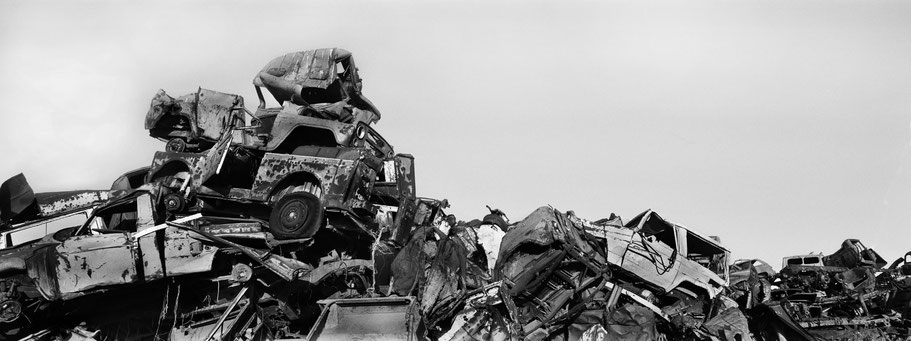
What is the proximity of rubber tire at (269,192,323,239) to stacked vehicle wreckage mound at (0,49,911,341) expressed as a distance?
0.02 metres

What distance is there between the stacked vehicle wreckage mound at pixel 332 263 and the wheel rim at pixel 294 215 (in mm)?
18

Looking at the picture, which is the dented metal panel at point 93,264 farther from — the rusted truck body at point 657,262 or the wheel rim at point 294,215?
the rusted truck body at point 657,262

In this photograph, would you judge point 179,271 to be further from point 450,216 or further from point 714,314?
point 714,314

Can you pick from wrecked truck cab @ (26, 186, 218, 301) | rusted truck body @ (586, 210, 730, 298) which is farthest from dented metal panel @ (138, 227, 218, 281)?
rusted truck body @ (586, 210, 730, 298)

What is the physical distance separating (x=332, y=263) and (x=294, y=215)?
31.4 inches

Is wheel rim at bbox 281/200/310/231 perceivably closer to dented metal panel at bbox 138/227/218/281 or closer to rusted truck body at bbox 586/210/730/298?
dented metal panel at bbox 138/227/218/281

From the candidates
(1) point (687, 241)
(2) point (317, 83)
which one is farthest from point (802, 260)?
(2) point (317, 83)

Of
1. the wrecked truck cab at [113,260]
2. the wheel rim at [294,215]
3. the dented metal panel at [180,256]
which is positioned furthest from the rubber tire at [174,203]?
the wheel rim at [294,215]

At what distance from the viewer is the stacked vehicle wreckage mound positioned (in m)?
9.69

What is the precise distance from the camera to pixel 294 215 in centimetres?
1036

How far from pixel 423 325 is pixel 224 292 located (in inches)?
114

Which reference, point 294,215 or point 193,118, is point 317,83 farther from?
point 294,215

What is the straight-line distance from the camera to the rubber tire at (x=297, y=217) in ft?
33.7

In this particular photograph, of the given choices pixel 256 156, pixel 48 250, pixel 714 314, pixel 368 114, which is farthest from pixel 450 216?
pixel 48 250
